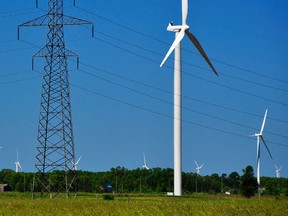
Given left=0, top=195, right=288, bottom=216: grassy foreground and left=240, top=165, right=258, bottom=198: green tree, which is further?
left=240, top=165, right=258, bottom=198: green tree

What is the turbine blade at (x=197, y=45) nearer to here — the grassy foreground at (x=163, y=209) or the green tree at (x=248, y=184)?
the grassy foreground at (x=163, y=209)

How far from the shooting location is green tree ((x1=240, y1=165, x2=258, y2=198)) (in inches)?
4675

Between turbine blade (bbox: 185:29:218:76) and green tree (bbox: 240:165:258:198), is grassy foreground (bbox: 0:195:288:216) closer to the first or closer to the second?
turbine blade (bbox: 185:29:218:76)

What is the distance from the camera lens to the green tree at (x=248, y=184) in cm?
11875

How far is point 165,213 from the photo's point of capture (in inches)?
1044

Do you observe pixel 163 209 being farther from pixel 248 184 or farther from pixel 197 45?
pixel 248 184

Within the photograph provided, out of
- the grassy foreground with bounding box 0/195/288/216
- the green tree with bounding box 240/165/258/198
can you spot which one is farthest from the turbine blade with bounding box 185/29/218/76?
the green tree with bounding box 240/165/258/198

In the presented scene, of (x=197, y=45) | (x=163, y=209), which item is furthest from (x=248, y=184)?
(x=163, y=209)

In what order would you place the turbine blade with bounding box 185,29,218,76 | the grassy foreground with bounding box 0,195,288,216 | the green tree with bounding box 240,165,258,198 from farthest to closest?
the green tree with bounding box 240,165,258,198, the turbine blade with bounding box 185,29,218,76, the grassy foreground with bounding box 0,195,288,216

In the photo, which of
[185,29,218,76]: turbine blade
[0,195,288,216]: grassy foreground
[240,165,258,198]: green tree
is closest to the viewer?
[0,195,288,216]: grassy foreground

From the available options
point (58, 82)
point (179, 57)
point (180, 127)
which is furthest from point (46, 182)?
point (179, 57)

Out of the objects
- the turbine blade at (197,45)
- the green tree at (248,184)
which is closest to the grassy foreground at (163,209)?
the turbine blade at (197,45)

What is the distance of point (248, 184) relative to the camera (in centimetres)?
11938

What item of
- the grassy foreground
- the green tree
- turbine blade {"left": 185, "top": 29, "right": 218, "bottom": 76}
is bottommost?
the grassy foreground
